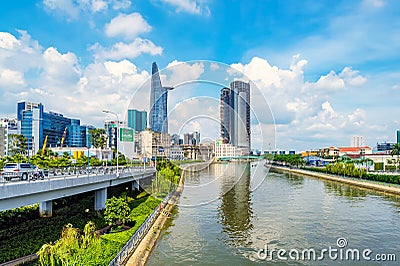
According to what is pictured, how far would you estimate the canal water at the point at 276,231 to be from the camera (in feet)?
40.9

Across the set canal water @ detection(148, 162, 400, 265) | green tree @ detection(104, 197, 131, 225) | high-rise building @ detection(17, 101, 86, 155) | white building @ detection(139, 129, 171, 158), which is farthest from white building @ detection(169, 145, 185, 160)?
high-rise building @ detection(17, 101, 86, 155)

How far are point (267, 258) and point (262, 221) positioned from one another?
6.12 meters

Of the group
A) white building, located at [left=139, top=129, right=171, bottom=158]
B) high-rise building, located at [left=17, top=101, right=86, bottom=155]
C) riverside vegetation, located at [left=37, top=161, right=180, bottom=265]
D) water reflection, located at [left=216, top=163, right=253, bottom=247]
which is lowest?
water reflection, located at [left=216, top=163, right=253, bottom=247]

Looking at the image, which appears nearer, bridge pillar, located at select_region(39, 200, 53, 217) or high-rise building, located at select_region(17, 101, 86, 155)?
bridge pillar, located at select_region(39, 200, 53, 217)

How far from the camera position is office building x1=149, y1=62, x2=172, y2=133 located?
1384 centimetres

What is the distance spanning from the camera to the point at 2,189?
34.4 feet

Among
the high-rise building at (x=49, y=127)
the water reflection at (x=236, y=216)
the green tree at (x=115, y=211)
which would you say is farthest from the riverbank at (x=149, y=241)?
the high-rise building at (x=49, y=127)

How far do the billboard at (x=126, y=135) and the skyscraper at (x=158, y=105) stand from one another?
756 centimetres

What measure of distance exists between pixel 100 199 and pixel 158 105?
9.06 metres

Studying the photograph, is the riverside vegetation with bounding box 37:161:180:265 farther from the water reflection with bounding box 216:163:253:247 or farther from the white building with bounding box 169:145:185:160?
the white building with bounding box 169:145:185:160

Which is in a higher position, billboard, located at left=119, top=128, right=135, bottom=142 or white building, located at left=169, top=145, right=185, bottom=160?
billboard, located at left=119, top=128, right=135, bottom=142

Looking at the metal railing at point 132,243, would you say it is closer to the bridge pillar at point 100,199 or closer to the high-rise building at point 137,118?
the bridge pillar at point 100,199

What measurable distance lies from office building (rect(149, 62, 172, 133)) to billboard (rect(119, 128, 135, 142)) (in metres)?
7.56

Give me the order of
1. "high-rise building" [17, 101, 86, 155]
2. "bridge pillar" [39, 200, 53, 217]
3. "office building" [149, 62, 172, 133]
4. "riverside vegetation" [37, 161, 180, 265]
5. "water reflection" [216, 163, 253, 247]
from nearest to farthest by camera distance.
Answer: "riverside vegetation" [37, 161, 180, 265] < "office building" [149, 62, 172, 133] < "water reflection" [216, 163, 253, 247] < "bridge pillar" [39, 200, 53, 217] < "high-rise building" [17, 101, 86, 155]
